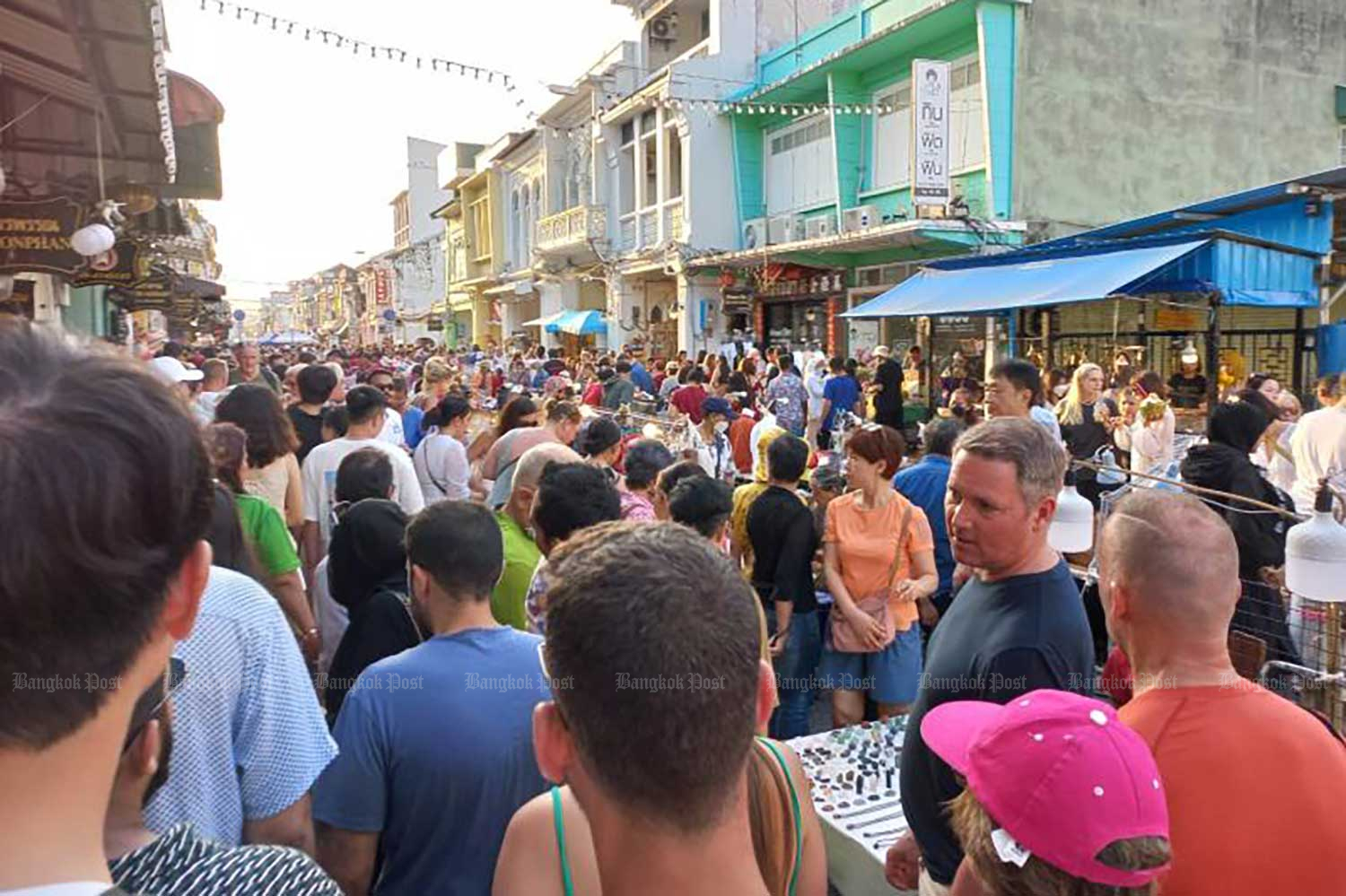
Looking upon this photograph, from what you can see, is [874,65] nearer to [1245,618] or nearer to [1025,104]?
[1025,104]

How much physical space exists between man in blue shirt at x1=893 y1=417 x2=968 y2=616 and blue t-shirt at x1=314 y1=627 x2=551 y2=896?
3186 millimetres

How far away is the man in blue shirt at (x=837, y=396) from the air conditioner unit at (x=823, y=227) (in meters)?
5.70

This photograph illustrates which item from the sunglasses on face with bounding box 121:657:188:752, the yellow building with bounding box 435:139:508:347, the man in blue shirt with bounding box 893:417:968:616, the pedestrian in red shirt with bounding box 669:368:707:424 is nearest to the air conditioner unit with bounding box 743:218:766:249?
the pedestrian in red shirt with bounding box 669:368:707:424

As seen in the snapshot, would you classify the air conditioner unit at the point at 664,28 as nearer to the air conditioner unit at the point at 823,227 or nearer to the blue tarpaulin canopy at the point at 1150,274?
the air conditioner unit at the point at 823,227

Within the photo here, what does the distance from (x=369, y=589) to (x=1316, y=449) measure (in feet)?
19.3

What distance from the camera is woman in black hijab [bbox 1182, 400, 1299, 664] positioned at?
4223mm

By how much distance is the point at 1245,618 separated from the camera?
4320 millimetres

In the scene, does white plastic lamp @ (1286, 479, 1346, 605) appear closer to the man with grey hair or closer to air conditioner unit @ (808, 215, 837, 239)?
the man with grey hair

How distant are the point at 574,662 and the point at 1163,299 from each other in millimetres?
12390

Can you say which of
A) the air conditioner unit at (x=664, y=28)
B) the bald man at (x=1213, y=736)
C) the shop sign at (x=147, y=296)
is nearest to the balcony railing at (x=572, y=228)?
the air conditioner unit at (x=664, y=28)

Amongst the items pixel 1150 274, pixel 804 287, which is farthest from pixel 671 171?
pixel 1150 274

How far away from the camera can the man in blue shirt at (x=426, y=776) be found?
2.22 m

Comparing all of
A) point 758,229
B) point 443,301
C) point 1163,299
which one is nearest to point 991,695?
point 1163,299

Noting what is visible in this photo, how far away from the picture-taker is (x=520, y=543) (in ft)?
12.3
